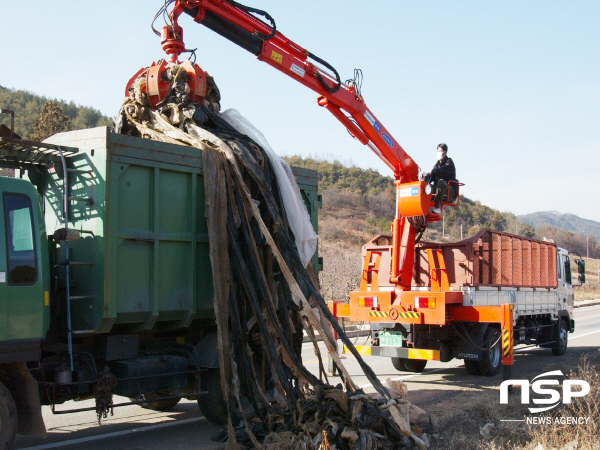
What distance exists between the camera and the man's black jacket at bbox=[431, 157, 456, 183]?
10.4 meters

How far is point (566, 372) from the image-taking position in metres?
10.9

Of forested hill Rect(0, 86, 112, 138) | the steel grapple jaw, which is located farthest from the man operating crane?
forested hill Rect(0, 86, 112, 138)

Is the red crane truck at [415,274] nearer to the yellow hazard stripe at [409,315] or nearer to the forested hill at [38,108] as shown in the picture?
the yellow hazard stripe at [409,315]

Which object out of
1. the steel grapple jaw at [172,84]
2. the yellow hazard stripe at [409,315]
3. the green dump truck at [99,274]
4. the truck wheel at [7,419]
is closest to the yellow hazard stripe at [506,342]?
the yellow hazard stripe at [409,315]

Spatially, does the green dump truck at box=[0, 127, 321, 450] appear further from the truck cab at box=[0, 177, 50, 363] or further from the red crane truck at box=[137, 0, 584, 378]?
the red crane truck at box=[137, 0, 584, 378]

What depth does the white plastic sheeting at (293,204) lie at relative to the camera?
7492 millimetres

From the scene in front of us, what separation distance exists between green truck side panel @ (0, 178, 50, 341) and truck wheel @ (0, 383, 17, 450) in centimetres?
49

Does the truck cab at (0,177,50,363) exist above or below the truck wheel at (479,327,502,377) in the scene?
above

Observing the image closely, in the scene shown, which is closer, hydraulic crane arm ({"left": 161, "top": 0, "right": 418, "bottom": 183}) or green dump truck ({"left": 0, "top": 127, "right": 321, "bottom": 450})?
green dump truck ({"left": 0, "top": 127, "right": 321, "bottom": 450})

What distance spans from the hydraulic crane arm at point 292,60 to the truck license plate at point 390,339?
2729 mm

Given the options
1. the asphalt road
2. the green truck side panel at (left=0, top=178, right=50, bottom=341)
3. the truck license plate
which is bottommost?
the asphalt road

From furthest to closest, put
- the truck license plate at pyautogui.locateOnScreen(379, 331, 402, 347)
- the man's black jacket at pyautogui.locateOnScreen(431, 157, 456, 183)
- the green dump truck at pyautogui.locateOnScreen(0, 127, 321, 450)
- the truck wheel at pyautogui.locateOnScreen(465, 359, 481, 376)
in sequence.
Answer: the truck wheel at pyautogui.locateOnScreen(465, 359, 481, 376) → the man's black jacket at pyautogui.locateOnScreen(431, 157, 456, 183) → the truck license plate at pyautogui.locateOnScreen(379, 331, 402, 347) → the green dump truck at pyautogui.locateOnScreen(0, 127, 321, 450)

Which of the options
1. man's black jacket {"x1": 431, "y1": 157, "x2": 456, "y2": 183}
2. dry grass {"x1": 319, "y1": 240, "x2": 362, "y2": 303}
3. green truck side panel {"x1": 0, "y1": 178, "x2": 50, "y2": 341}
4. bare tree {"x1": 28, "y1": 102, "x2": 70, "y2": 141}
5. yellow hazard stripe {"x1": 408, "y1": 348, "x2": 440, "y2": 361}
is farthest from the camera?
bare tree {"x1": 28, "y1": 102, "x2": 70, "y2": 141}

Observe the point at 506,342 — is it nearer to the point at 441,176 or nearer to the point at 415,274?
the point at 415,274
